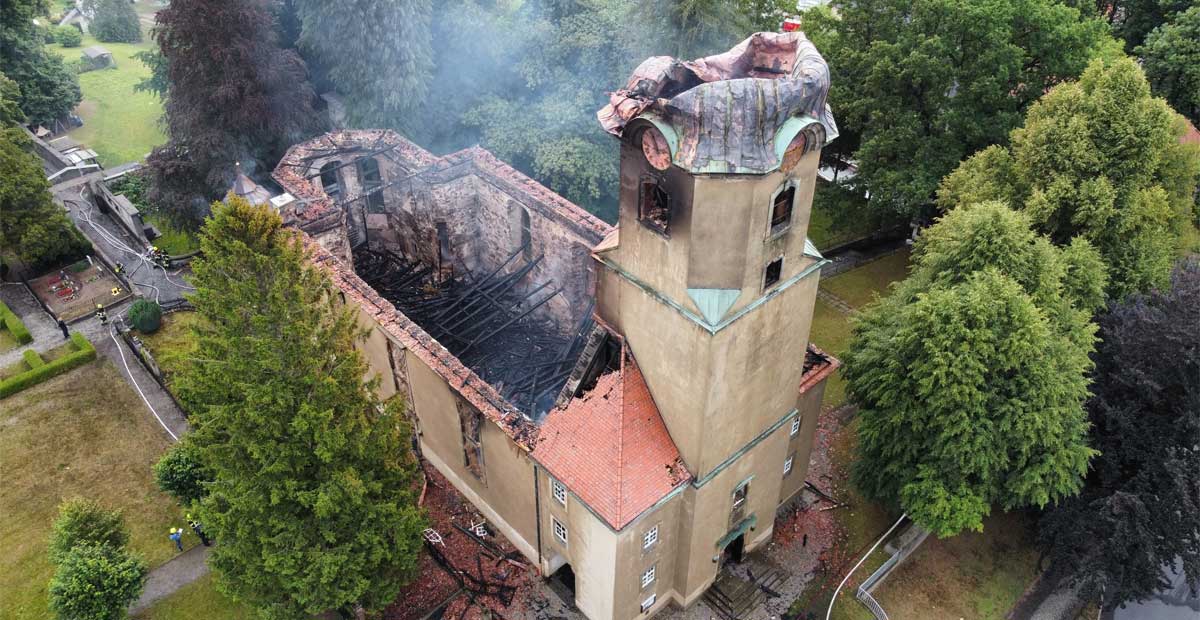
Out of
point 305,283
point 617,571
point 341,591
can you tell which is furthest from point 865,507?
point 305,283

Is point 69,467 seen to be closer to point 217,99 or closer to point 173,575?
point 173,575

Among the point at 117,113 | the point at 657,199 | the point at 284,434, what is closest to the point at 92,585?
the point at 284,434

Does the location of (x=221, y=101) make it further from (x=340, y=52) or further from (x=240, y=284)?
(x=240, y=284)

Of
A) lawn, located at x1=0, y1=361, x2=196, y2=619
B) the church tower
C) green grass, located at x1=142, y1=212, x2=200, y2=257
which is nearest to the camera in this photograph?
the church tower

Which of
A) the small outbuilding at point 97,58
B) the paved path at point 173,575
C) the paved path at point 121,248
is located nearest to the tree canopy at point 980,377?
the paved path at point 173,575

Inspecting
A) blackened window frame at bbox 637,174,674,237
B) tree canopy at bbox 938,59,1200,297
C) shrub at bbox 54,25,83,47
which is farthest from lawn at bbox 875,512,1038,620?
shrub at bbox 54,25,83,47

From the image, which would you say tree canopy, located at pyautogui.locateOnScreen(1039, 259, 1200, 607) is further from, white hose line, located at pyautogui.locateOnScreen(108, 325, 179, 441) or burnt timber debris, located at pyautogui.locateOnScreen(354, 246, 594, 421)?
white hose line, located at pyautogui.locateOnScreen(108, 325, 179, 441)
